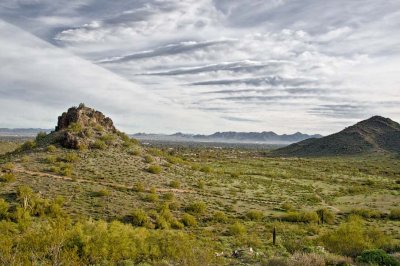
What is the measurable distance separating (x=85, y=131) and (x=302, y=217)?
36.6 m

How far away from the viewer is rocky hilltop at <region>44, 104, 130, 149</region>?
61009 mm

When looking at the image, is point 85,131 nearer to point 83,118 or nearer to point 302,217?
point 83,118

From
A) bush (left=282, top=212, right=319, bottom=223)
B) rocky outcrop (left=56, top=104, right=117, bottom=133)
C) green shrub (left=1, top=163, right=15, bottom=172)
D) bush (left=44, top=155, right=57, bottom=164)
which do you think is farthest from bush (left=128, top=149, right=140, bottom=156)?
bush (left=282, top=212, right=319, bottom=223)

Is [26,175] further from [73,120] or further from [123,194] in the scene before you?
[73,120]

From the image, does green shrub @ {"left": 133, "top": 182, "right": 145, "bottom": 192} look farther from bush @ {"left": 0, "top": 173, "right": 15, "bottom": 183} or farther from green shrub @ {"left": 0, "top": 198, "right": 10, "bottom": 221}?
green shrub @ {"left": 0, "top": 198, "right": 10, "bottom": 221}

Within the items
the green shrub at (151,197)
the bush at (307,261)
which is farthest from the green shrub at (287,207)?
the bush at (307,261)

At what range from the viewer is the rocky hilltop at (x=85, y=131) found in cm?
6101

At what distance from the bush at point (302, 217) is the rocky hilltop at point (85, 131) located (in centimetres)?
3124

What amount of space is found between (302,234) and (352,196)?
3242 centimetres

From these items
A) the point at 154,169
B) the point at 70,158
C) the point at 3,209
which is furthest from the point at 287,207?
the point at 3,209

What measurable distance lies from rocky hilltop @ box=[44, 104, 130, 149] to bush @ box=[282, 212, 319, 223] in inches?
1230

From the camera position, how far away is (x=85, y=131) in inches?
2527

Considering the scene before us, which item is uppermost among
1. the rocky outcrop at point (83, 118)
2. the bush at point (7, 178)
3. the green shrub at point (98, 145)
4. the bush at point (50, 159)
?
the rocky outcrop at point (83, 118)

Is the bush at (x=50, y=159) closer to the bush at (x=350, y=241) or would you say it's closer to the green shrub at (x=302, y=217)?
the green shrub at (x=302, y=217)
